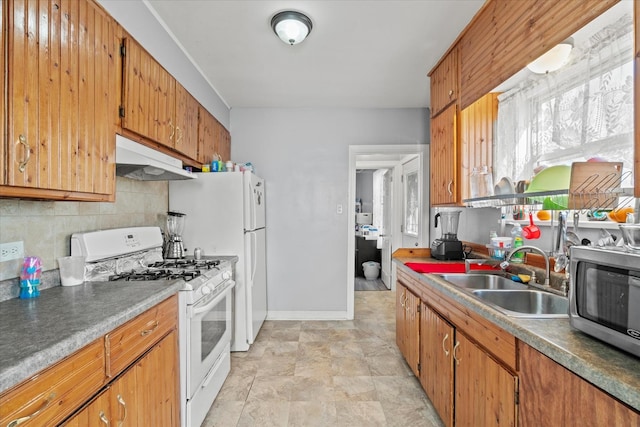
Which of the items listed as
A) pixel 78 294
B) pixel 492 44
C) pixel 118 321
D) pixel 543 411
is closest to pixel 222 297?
pixel 78 294

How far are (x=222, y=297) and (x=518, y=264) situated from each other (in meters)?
1.94

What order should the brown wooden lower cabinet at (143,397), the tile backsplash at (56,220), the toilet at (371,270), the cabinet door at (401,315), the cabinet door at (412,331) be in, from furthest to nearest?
1. the toilet at (371,270)
2. the cabinet door at (401,315)
3. the cabinet door at (412,331)
4. the tile backsplash at (56,220)
5. the brown wooden lower cabinet at (143,397)

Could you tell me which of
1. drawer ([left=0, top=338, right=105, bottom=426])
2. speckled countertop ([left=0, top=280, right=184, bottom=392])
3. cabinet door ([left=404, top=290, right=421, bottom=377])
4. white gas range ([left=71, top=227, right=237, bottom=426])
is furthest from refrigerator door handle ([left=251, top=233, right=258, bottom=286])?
drawer ([left=0, top=338, right=105, bottom=426])

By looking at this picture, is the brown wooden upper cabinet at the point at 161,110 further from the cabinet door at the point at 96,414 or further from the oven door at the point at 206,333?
the cabinet door at the point at 96,414

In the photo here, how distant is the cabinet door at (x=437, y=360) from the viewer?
167cm

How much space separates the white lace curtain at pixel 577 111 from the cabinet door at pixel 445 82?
1.10 ft

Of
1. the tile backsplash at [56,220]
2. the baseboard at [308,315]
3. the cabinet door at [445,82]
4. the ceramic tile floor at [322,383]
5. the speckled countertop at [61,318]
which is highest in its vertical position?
the cabinet door at [445,82]

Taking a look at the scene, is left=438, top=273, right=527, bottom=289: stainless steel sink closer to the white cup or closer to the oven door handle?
the oven door handle

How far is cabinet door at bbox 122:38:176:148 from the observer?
1683mm

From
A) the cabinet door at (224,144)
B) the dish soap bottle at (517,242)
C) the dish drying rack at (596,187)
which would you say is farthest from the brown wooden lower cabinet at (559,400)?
the cabinet door at (224,144)

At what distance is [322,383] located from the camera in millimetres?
2354

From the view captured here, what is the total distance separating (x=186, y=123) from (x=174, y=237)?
93 cm

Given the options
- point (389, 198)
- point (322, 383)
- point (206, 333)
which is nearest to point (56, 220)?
point (206, 333)

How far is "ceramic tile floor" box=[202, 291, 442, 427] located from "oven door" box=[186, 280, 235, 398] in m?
0.32
